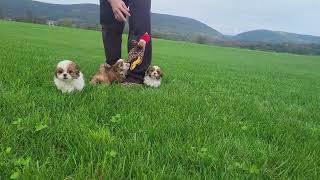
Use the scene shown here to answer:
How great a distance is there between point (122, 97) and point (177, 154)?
2.55 meters

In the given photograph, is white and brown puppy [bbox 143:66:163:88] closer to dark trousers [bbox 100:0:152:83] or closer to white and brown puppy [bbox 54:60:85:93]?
dark trousers [bbox 100:0:152:83]

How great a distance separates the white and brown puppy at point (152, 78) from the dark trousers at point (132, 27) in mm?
118

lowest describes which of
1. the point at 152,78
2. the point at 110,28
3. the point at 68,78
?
the point at 152,78

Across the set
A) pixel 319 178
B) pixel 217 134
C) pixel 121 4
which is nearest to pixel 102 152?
pixel 217 134

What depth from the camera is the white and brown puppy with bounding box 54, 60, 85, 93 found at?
22.5 feet

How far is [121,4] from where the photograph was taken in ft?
23.3

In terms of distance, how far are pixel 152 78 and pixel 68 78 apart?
2.31 m

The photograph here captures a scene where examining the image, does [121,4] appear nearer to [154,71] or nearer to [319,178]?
[154,71]

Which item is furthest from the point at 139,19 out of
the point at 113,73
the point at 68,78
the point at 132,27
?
the point at 68,78

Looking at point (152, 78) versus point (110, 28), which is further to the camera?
point (152, 78)

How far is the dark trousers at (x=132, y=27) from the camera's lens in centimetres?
804

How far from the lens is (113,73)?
8.77 meters

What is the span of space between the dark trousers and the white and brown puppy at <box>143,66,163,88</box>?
0.39 feet

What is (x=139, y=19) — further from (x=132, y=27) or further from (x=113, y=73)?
(x=113, y=73)
